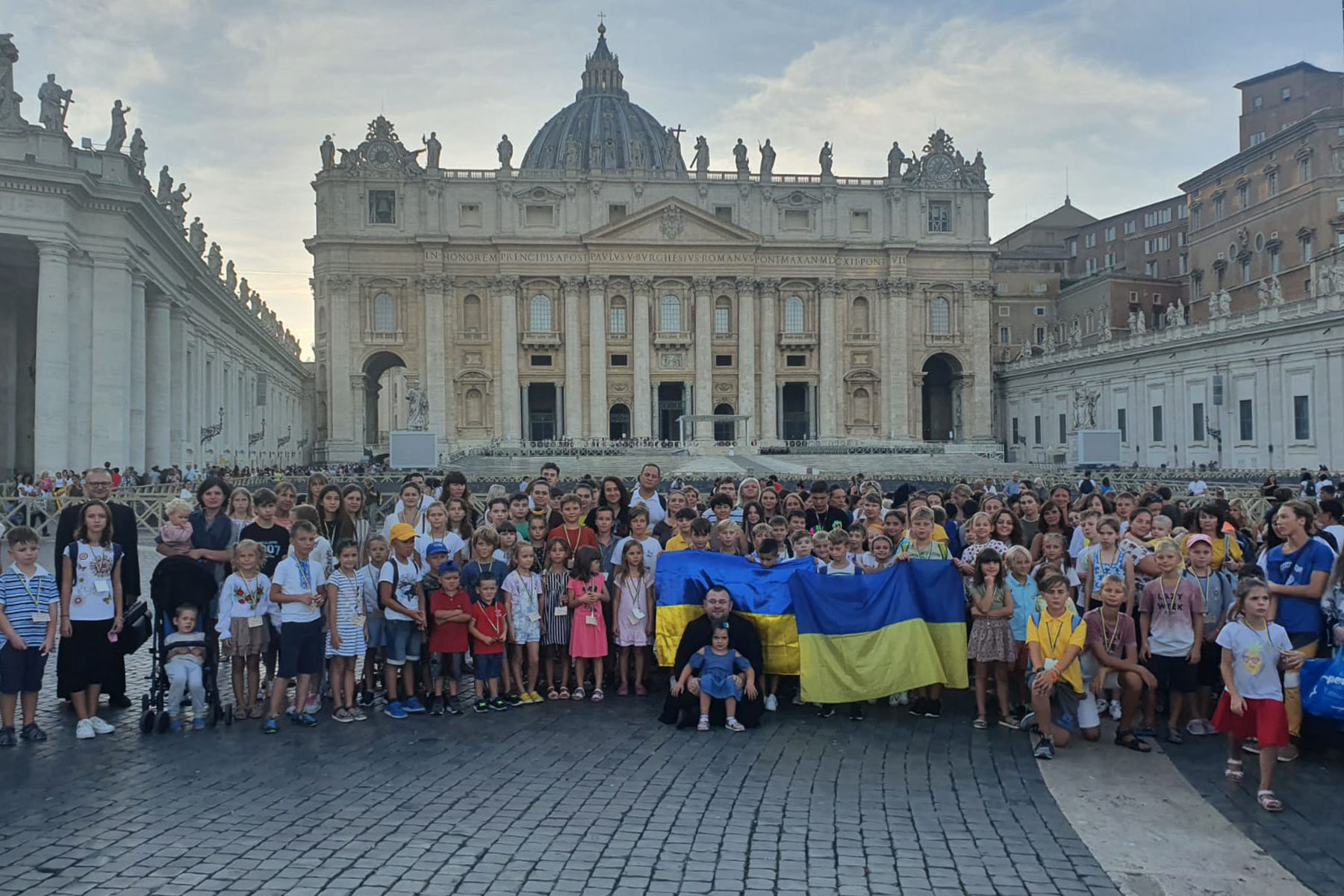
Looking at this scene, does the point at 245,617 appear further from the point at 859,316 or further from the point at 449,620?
the point at 859,316

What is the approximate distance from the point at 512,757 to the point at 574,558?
251 centimetres

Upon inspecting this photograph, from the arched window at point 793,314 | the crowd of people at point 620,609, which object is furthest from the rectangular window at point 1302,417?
the crowd of people at point 620,609

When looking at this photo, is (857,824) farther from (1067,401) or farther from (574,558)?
(1067,401)

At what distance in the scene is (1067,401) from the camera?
2448 inches

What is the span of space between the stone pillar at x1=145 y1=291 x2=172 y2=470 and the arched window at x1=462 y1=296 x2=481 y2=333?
33.8 m

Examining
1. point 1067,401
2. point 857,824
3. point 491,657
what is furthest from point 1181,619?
point 1067,401

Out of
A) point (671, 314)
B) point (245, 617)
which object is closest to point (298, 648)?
point (245, 617)

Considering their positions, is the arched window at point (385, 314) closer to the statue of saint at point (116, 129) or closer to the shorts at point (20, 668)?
the statue of saint at point (116, 129)

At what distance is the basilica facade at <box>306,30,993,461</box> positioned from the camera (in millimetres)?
65875

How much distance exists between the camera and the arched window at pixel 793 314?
228 ft

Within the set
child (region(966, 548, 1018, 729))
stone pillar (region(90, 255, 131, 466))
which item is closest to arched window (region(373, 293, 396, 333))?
stone pillar (region(90, 255, 131, 466))

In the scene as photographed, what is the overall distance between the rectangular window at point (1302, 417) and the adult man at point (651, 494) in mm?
38221

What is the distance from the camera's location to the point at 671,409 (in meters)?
70.9

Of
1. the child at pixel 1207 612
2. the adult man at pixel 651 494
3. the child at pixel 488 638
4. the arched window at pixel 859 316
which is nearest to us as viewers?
the child at pixel 1207 612
